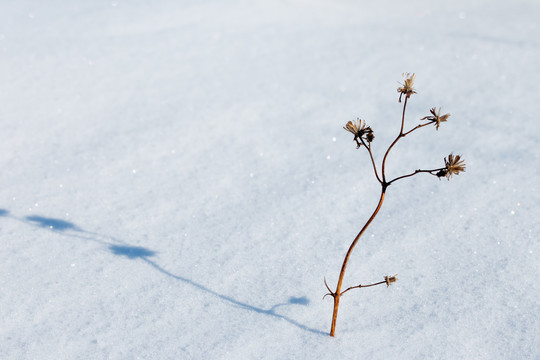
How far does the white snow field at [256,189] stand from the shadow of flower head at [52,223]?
0.02m

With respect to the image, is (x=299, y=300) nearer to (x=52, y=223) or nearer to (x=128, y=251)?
(x=128, y=251)

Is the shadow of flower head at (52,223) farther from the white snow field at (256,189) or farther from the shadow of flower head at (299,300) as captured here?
the shadow of flower head at (299,300)

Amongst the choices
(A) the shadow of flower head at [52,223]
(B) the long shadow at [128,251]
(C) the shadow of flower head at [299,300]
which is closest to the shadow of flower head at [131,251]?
(B) the long shadow at [128,251]

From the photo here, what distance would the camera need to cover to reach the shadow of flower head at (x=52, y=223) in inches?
99.8

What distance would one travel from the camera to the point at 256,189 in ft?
9.20

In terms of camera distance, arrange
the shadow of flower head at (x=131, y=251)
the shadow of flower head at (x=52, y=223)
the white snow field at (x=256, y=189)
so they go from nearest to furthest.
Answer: the white snow field at (x=256, y=189), the shadow of flower head at (x=131, y=251), the shadow of flower head at (x=52, y=223)

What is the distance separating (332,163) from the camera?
3.02 meters

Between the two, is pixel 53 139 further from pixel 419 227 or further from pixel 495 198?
pixel 495 198

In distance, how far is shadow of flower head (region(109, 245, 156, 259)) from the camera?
2371mm

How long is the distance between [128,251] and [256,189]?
0.75m

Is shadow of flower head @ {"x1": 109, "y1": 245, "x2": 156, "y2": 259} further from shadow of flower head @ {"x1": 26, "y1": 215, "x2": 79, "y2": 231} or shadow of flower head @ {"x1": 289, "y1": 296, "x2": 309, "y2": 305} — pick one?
shadow of flower head @ {"x1": 289, "y1": 296, "x2": 309, "y2": 305}

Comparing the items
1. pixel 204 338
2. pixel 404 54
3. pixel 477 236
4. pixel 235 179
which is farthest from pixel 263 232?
pixel 404 54

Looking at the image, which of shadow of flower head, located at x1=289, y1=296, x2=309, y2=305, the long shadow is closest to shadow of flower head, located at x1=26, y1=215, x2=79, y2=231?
the long shadow

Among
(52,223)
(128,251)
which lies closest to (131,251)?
(128,251)
